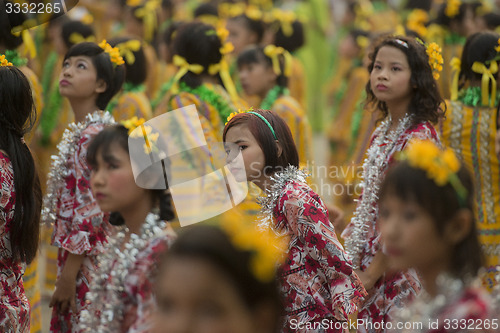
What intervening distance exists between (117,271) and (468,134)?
108 inches

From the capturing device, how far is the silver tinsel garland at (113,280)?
273 cm

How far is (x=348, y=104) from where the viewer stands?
866cm

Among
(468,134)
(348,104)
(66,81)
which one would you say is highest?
(66,81)

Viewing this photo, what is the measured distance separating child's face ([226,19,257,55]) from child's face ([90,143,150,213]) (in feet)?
17.8

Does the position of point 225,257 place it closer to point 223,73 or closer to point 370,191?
point 370,191

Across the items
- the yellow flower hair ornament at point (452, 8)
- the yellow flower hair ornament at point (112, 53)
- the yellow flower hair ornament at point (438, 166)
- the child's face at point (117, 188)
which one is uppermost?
the yellow flower hair ornament at point (112, 53)

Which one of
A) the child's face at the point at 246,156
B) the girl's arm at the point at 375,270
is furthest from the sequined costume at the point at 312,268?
the girl's arm at the point at 375,270

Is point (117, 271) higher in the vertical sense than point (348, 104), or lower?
higher

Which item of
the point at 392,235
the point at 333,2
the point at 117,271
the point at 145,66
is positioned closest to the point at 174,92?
the point at 145,66

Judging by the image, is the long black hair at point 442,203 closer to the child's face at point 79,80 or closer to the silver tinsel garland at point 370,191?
the silver tinsel garland at point 370,191

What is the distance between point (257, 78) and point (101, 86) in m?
2.18

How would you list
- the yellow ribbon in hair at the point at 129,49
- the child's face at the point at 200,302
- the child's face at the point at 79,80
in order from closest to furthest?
the child's face at the point at 200,302 → the child's face at the point at 79,80 → the yellow ribbon in hair at the point at 129,49

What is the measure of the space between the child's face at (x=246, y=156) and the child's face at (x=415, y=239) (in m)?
1.15

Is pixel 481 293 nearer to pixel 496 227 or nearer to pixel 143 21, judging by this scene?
pixel 496 227
